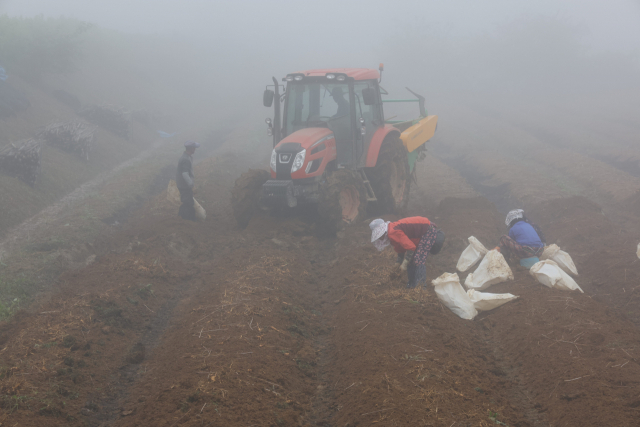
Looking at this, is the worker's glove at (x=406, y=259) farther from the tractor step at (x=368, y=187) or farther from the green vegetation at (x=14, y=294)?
the green vegetation at (x=14, y=294)

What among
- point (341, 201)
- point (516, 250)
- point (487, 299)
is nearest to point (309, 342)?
point (487, 299)

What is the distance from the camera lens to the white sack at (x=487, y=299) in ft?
18.9

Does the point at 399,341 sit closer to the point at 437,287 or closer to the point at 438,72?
the point at 437,287

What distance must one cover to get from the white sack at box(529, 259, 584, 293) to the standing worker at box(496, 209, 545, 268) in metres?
0.43

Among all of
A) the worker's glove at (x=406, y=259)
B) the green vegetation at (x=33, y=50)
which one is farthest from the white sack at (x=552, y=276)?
the green vegetation at (x=33, y=50)

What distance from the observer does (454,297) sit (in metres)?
5.77

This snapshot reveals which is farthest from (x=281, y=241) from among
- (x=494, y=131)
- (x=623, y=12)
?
(x=623, y=12)

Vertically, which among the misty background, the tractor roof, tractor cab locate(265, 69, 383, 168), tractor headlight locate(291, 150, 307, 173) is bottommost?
the misty background

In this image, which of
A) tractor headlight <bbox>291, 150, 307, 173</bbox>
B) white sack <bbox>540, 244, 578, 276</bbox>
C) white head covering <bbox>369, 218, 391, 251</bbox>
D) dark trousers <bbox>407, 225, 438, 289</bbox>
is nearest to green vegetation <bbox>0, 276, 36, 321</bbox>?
tractor headlight <bbox>291, 150, 307, 173</bbox>

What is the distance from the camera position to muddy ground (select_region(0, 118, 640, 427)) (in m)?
3.81

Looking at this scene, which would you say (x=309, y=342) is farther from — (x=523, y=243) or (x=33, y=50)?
(x=33, y=50)

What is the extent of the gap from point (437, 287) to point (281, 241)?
11.7 ft

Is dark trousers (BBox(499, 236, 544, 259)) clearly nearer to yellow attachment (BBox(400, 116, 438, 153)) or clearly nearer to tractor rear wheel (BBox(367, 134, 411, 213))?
tractor rear wheel (BBox(367, 134, 411, 213))

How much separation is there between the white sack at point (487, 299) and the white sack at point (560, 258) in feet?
4.15
